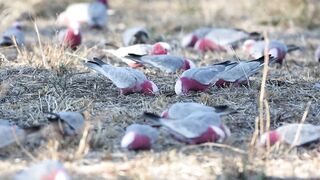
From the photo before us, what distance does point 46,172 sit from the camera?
263cm

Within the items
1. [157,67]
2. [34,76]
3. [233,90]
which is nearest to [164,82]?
[157,67]

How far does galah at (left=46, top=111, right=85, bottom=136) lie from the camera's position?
10.4 ft

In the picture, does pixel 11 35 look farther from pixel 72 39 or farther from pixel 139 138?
pixel 139 138

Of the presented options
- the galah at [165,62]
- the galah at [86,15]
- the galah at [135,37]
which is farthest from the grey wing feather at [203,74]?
the galah at [86,15]

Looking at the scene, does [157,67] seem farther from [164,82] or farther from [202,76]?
[202,76]

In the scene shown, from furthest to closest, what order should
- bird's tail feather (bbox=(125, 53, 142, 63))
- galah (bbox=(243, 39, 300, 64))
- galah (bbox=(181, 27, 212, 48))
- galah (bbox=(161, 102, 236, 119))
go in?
galah (bbox=(181, 27, 212, 48))
galah (bbox=(243, 39, 300, 64))
bird's tail feather (bbox=(125, 53, 142, 63))
galah (bbox=(161, 102, 236, 119))

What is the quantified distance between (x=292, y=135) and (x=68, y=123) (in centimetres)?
89

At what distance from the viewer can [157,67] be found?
4387mm

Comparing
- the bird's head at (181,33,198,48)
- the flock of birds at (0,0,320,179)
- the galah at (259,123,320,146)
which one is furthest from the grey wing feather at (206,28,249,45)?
the galah at (259,123,320,146)

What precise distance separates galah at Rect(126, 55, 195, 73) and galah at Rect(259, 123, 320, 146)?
4.02 feet

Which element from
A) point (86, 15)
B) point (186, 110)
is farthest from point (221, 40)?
point (186, 110)

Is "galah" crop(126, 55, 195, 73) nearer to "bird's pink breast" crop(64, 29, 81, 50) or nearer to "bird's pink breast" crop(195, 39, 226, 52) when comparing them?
"bird's pink breast" crop(64, 29, 81, 50)

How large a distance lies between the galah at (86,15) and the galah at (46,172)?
158 inches

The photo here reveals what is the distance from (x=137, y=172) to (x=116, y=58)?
95.9 inches
